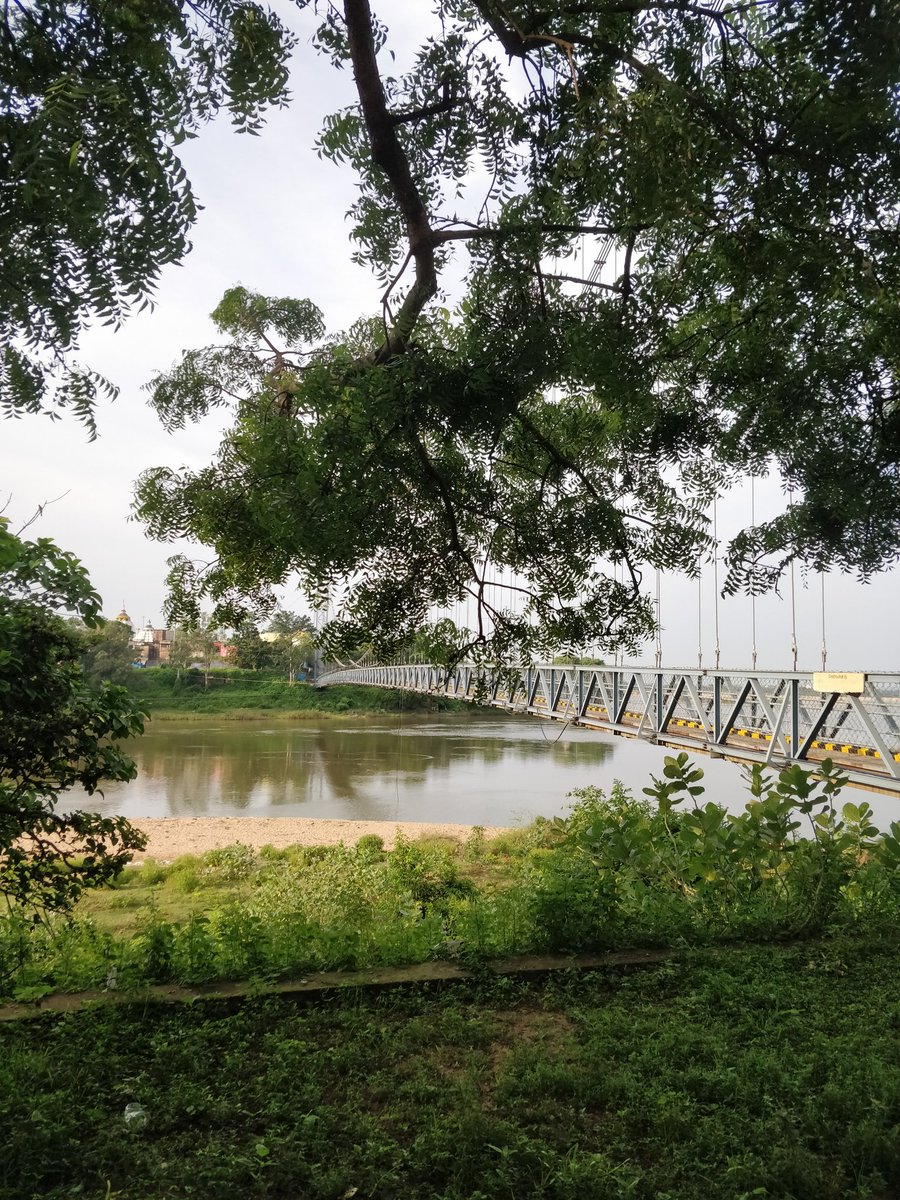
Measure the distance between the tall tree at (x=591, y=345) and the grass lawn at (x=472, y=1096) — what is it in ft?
2.94

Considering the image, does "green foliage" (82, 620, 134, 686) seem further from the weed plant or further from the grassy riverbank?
the grassy riverbank

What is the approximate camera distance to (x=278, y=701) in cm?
2125

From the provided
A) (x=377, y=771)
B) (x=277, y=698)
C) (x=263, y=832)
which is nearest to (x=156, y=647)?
(x=263, y=832)

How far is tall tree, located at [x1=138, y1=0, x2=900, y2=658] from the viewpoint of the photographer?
1.21m

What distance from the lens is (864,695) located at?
500 centimetres

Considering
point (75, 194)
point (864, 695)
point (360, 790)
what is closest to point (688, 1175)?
point (75, 194)

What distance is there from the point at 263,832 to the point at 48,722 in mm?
9538

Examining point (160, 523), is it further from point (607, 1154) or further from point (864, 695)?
point (864, 695)

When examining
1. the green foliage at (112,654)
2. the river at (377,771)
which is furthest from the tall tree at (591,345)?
the river at (377,771)

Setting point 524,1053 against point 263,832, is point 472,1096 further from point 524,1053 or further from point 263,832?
point 263,832

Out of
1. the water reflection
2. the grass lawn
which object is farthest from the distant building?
the water reflection

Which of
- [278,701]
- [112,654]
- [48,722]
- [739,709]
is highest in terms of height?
[112,654]

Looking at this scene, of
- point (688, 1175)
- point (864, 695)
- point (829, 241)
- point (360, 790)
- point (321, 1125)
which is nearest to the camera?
point (829, 241)

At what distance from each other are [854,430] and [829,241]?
4.34 feet
